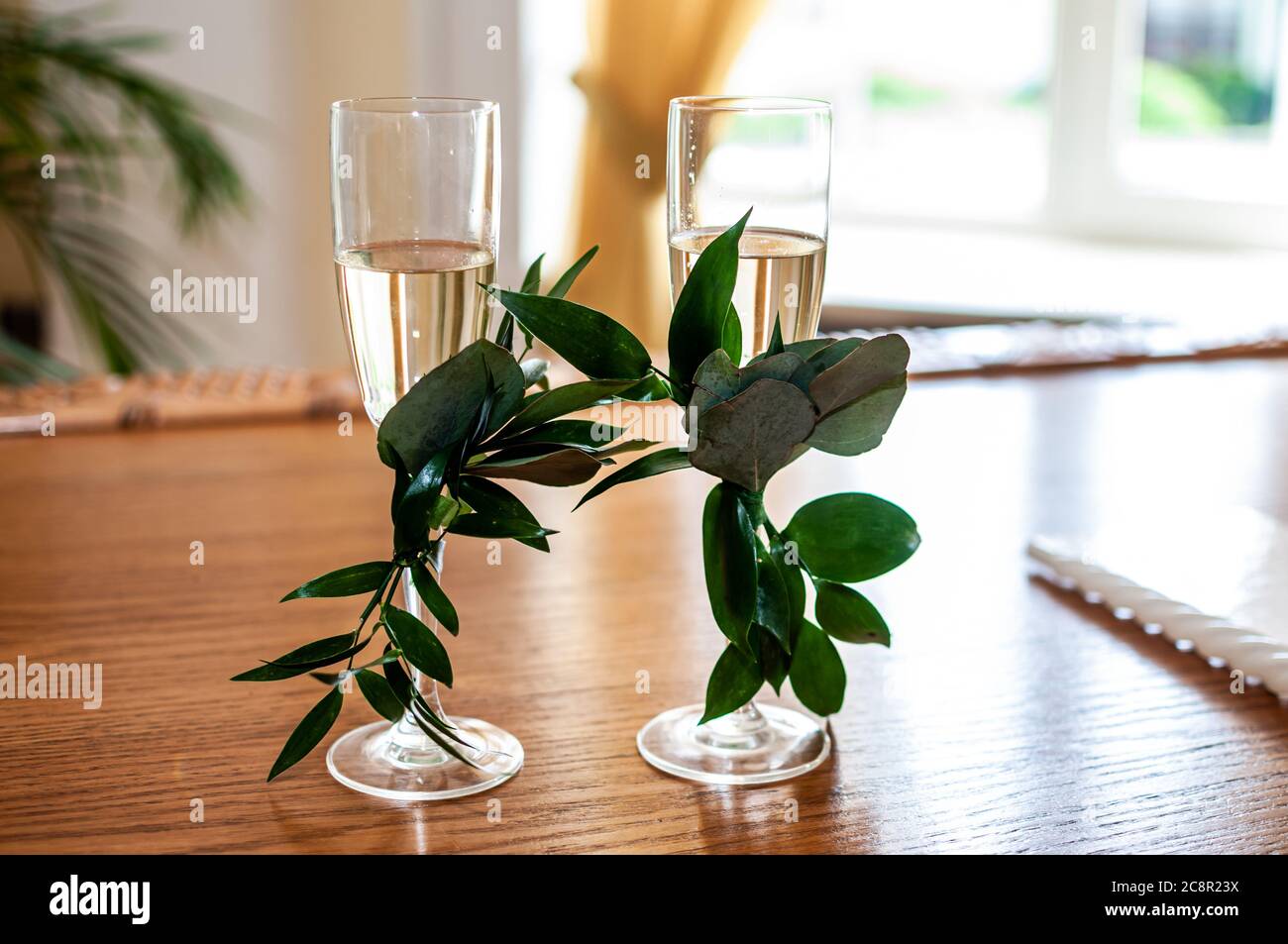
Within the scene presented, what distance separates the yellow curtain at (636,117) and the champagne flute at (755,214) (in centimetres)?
204

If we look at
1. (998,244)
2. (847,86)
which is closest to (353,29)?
(847,86)

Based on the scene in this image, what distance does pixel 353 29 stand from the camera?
2.83 meters

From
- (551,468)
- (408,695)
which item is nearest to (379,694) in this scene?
(408,695)

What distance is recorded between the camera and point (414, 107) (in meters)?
0.57

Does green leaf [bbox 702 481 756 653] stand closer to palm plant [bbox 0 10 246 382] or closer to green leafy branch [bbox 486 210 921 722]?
green leafy branch [bbox 486 210 921 722]

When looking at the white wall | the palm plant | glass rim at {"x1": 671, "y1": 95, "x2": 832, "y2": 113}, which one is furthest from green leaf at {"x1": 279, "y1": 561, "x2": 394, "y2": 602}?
the white wall

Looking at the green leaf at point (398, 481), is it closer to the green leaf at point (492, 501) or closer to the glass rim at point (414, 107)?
the green leaf at point (492, 501)

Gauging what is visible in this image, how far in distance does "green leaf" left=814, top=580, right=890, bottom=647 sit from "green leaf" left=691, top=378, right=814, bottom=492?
9 centimetres

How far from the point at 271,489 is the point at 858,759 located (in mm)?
545

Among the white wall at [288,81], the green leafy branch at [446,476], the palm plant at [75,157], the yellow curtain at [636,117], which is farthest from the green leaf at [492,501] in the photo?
the white wall at [288,81]

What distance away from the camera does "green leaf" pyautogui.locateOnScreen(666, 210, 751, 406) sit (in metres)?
0.53

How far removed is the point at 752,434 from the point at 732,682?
121 mm

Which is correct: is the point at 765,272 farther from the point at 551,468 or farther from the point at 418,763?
the point at 418,763
